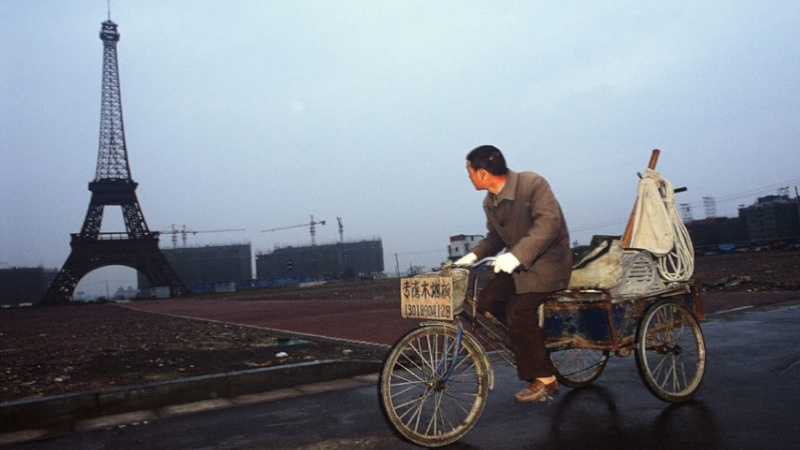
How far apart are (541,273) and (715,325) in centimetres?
497

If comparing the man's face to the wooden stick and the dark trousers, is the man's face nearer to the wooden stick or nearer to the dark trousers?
the dark trousers

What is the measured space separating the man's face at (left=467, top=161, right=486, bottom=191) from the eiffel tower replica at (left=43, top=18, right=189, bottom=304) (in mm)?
62424

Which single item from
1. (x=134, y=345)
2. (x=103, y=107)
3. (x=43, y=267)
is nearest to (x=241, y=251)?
(x=43, y=267)

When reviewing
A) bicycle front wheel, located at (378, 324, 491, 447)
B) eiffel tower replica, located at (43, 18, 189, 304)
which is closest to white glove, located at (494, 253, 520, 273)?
bicycle front wheel, located at (378, 324, 491, 447)

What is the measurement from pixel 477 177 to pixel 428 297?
84 cm

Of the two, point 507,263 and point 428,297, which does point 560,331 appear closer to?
point 507,263

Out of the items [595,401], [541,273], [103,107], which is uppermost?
[103,107]

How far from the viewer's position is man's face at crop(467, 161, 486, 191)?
11.3 ft

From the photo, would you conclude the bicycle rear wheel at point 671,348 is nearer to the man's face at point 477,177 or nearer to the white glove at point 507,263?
the white glove at point 507,263

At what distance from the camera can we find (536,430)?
329 cm

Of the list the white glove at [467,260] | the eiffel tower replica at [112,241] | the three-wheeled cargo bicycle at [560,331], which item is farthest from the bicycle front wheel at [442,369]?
the eiffel tower replica at [112,241]

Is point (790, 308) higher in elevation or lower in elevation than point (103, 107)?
lower

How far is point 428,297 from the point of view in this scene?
316 centimetres

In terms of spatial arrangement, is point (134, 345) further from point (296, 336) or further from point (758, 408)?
point (758, 408)
